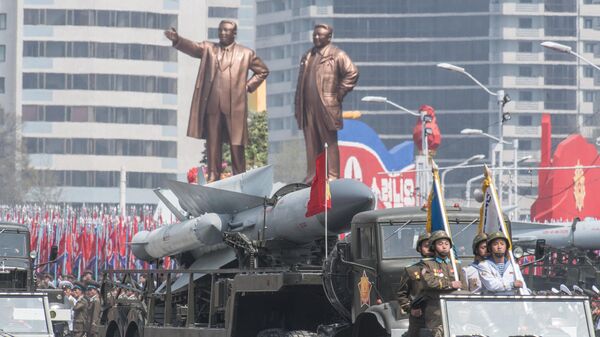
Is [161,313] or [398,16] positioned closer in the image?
[161,313]

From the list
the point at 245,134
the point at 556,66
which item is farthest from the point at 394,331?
the point at 556,66

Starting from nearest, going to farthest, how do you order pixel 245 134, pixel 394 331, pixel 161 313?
1. pixel 394 331
2. pixel 161 313
3. pixel 245 134

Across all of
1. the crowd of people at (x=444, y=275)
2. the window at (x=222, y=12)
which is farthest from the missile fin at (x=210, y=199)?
the window at (x=222, y=12)

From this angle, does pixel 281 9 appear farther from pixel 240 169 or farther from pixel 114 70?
pixel 240 169

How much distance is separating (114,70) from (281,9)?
52.8 metres

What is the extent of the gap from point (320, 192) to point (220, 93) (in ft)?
124

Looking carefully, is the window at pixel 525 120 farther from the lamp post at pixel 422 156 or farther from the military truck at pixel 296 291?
the military truck at pixel 296 291

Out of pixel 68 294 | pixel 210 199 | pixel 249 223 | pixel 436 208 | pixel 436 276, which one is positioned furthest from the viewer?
pixel 68 294

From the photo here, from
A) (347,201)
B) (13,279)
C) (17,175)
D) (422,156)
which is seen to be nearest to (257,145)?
(422,156)

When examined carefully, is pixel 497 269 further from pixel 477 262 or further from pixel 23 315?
pixel 23 315

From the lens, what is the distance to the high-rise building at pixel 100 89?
13200cm

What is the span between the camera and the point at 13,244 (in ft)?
97.8

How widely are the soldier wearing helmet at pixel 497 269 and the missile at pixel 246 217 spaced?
23.5 feet

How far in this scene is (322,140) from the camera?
5650 cm
